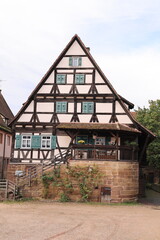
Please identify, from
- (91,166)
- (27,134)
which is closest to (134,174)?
(91,166)

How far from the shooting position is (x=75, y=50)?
25.5m

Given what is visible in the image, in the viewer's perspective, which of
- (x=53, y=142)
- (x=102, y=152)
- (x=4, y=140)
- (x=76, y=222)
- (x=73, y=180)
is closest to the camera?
(x=76, y=222)

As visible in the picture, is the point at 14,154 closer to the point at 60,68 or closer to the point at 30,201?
the point at 30,201

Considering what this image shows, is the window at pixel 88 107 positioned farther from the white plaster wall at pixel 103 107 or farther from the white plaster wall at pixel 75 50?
the white plaster wall at pixel 75 50

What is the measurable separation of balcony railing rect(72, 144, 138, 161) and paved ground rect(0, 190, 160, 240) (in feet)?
11.5

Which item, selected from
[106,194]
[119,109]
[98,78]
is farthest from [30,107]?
[106,194]

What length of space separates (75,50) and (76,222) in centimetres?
1470

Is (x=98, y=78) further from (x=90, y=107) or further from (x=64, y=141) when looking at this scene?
(x=64, y=141)

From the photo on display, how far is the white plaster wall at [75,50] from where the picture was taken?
83.4ft

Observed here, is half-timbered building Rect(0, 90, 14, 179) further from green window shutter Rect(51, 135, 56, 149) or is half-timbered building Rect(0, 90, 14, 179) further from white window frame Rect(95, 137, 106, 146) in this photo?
white window frame Rect(95, 137, 106, 146)

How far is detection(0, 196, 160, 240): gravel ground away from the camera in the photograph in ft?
40.1

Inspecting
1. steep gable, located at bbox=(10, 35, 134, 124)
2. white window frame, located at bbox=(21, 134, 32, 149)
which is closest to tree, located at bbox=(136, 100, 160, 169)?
steep gable, located at bbox=(10, 35, 134, 124)

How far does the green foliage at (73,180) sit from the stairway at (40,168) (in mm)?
630

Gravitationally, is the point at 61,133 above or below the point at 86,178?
above
